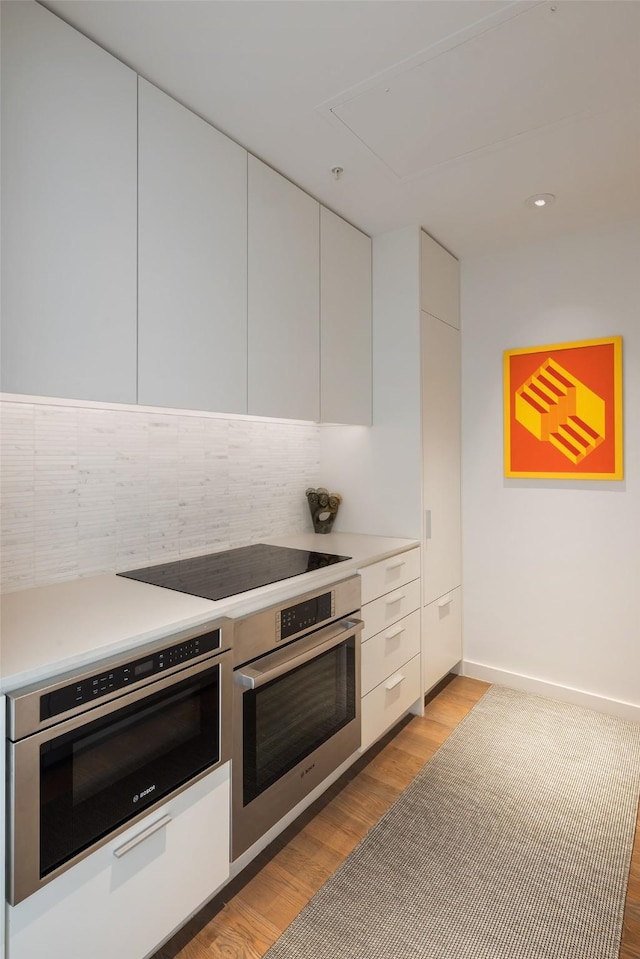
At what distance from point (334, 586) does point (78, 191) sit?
1489 mm

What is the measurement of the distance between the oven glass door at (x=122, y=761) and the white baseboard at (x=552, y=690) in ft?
6.89

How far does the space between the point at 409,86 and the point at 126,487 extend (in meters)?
1.67

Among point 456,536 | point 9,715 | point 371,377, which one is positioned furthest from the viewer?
point 456,536

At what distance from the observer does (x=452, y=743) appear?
2412 mm

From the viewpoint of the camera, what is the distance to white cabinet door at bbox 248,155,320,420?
200 centimetres

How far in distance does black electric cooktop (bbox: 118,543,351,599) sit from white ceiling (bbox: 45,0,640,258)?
1603 mm

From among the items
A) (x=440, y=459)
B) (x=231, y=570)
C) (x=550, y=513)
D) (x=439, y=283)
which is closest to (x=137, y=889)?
(x=231, y=570)

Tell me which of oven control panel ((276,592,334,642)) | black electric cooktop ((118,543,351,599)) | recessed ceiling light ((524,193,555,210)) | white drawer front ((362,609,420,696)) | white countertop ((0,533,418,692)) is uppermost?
recessed ceiling light ((524,193,555,210))

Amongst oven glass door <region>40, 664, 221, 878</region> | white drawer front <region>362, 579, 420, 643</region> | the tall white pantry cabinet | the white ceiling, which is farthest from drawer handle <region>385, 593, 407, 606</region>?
the white ceiling

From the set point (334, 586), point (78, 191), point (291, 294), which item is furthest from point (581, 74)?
point (334, 586)

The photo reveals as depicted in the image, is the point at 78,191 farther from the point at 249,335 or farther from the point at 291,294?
the point at 291,294

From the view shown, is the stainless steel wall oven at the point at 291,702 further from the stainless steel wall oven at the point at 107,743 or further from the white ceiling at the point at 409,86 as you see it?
the white ceiling at the point at 409,86

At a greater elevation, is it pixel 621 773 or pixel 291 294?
pixel 291 294

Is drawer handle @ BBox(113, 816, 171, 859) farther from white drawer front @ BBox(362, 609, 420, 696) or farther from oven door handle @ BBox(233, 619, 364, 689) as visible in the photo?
white drawer front @ BBox(362, 609, 420, 696)
